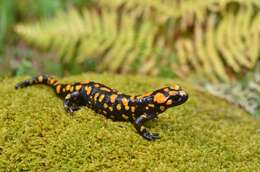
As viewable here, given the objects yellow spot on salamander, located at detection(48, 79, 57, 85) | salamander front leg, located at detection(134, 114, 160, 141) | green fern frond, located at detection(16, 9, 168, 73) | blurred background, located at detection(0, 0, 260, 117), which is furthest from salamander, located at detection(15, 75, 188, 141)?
green fern frond, located at detection(16, 9, 168, 73)

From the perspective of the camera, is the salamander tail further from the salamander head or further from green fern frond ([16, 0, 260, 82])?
green fern frond ([16, 0, 260, 82])

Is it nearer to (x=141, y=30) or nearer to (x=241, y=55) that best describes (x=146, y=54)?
(x=141, y=30)

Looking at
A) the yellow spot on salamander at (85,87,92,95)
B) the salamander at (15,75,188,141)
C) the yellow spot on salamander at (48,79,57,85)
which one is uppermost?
the yellow spot on salamander at (48,79,57,85)

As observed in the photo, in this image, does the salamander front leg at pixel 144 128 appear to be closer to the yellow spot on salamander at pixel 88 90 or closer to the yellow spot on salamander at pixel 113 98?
the yellow spot on salamander at pixel 113 98

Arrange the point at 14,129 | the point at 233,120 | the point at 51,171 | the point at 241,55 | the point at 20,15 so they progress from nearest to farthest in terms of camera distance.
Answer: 1. the point at 51,171
2. the point at 14,129
3. the point at 233,120
4. the point at 241,55
5. the point at 20,15

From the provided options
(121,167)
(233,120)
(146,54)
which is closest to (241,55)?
(146,54)

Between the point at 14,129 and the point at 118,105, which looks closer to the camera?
the point at 14,129
